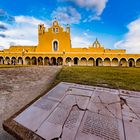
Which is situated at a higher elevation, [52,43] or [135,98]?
[52,43]

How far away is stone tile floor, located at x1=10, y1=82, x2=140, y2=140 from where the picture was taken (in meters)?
2.28

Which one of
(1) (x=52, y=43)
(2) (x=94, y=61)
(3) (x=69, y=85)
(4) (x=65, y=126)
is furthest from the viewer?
(1) (x=52, y=43)

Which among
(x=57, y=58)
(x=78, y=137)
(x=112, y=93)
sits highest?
(x=57, y=58)

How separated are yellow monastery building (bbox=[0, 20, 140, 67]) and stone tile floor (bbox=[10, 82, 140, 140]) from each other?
29734 millimetres

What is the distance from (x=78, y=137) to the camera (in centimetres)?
222

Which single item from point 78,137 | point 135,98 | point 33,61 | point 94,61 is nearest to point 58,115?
point 78,137

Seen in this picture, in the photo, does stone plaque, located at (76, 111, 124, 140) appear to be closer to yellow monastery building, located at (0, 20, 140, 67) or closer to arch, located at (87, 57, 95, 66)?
yellow monastery building, located at (0, 20, 140, 67)

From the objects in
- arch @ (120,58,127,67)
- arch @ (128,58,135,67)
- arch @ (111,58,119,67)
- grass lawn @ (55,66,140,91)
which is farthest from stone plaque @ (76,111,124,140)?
arch @ (128,58,135,67)

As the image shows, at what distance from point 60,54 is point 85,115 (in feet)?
113

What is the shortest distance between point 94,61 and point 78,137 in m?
35.2

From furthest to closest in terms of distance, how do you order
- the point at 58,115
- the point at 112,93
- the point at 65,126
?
1. the point at 112,93
2. the point at 58,115
3. the point at 65,126

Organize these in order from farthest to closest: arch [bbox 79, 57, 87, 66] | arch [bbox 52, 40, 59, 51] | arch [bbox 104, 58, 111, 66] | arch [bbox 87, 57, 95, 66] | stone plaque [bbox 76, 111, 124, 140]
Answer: arch [bbox 52, 40, 59, 51]
arch [bbox 79, 57, 87, 66]
arch [bbox 87, 57, 95, 66]
arch [bbox 104, 58, 111, 66]
stone plaque [bbox 76, 111, 124, 140]

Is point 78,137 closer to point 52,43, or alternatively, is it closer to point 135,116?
point 135,116

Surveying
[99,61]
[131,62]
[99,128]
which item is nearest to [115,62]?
[99,61]
